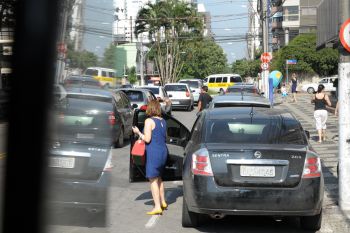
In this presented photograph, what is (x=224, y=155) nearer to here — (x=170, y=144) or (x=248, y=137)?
(x=248, y=137)

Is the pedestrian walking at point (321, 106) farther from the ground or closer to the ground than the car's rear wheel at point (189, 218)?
farther from the ground

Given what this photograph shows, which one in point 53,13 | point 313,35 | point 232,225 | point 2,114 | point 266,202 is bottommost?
point 232,225

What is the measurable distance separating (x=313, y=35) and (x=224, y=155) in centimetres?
6395

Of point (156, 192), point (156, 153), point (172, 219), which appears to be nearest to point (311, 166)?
point (172, 219)

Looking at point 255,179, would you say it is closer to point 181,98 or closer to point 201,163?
point 201,163

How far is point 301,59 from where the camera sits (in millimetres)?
64062

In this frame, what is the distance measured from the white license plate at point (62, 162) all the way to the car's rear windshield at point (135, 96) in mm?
18262

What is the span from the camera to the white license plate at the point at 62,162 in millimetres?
2340

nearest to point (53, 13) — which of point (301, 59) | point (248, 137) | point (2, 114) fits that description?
point (2, 114)

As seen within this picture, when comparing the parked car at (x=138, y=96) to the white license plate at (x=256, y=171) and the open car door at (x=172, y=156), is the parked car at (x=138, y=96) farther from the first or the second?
the white license plate at (x=256, y=171)

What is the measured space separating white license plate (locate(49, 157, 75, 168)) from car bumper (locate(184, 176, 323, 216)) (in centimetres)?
402

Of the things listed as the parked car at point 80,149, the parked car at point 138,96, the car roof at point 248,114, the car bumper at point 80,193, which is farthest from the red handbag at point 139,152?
the parked car at point 138,96

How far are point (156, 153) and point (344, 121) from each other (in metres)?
2.72

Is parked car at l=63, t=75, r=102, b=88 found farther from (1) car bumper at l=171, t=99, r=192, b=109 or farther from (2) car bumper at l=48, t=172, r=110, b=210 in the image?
(1) car bumper at l=171, t=99, r=192, b=109
